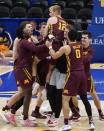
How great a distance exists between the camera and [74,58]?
602 centimetres

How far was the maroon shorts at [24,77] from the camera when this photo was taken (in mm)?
6375

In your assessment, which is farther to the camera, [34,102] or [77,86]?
[34,102]

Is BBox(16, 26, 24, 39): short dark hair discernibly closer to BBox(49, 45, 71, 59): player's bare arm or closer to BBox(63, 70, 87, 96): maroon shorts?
BBox(49, 45, 71, 59): player's bare arm

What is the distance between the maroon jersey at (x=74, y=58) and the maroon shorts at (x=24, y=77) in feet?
2.61

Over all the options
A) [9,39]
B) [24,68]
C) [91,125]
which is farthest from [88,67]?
[9,39]

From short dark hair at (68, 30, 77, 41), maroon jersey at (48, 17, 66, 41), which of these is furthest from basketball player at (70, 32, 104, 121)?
short dark hair at (68, 30, 77, 41)

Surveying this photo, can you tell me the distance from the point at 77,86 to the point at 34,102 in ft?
7.16

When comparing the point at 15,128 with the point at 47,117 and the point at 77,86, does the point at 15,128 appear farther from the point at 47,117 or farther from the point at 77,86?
the point at 77,86

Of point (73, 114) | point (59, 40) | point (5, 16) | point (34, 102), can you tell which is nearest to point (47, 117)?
point (73, 114)

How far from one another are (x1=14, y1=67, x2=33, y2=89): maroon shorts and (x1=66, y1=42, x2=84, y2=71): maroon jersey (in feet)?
2.61

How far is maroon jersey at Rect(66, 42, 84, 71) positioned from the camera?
19.7 ft

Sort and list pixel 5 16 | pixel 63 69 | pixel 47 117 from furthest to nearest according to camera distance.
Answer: pixel 5 16 < pixel 47 117 < pixel 63 69

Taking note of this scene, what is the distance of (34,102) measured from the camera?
802cm

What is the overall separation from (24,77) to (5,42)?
9216 mm
